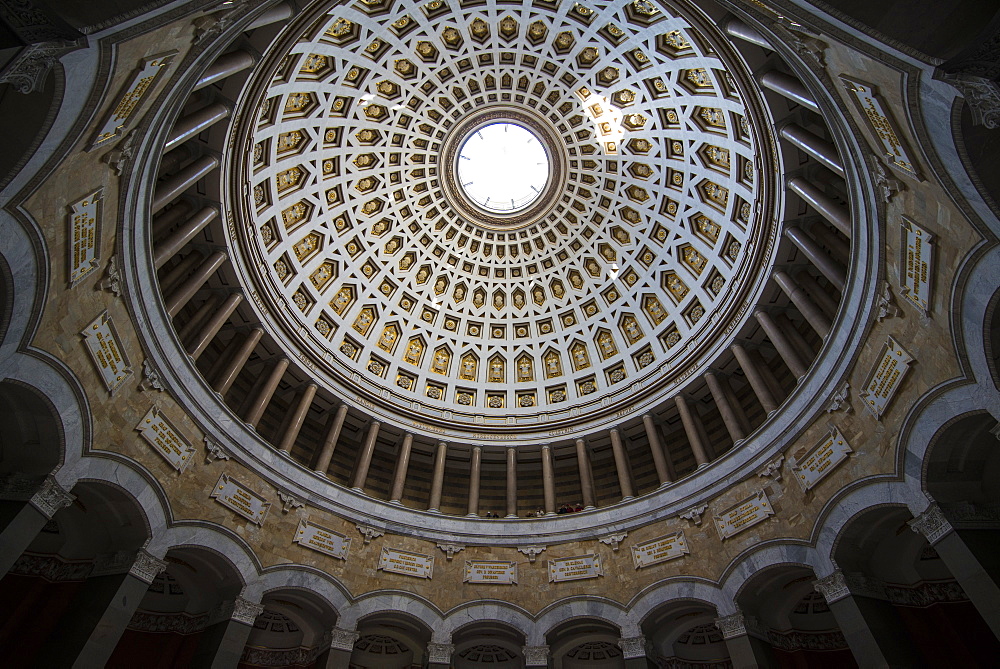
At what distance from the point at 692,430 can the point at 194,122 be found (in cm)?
1860

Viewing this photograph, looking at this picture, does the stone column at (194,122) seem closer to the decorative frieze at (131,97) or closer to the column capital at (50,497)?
the decorative frieze at (131,97)

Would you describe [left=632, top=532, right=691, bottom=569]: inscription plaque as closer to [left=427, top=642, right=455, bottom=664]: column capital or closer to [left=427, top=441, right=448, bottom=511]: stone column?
[left=427, top=642, right=455, bottom=664]: column capital

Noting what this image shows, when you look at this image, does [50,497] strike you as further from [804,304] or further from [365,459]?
[804,304]

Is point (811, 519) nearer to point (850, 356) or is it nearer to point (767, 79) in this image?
point (850, 356)

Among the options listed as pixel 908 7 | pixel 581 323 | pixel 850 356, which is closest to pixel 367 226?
pixel 581 323

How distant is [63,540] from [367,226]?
17142 mm

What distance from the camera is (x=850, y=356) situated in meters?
14.0

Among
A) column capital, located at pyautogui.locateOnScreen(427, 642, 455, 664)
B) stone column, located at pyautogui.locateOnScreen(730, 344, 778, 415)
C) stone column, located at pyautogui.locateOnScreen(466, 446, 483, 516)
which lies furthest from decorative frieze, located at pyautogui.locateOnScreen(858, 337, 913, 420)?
stone column, located at pyautogui.locateOnScreen(466, 446, 483, 516)

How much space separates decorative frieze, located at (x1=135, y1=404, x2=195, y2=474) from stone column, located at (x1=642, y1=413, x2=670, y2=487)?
14.8 metres

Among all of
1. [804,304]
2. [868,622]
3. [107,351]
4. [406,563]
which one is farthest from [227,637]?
[804,304]

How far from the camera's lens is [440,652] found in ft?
51.6

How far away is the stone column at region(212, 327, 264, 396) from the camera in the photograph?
59.3 feet

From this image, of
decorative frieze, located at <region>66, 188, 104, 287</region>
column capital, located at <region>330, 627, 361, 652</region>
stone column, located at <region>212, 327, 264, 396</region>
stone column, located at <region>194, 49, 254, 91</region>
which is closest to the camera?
decorative frieze, located at <region>66, 188, 104, 287</region>

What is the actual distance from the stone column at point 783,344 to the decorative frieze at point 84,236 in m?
18.4
